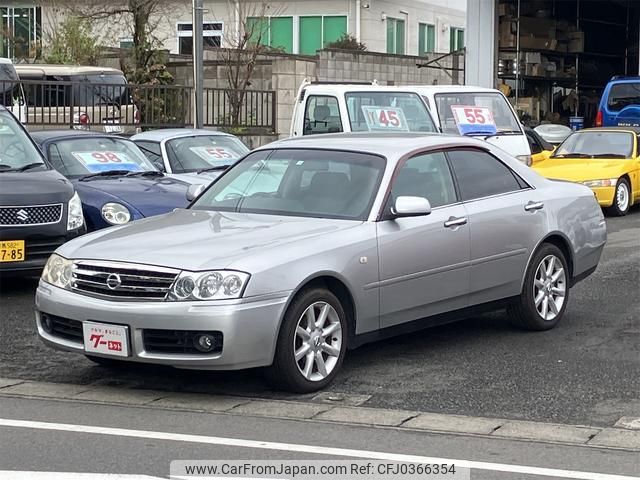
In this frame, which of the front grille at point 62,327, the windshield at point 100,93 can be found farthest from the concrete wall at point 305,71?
the front grille at point 62,327

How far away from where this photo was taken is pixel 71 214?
410 inches

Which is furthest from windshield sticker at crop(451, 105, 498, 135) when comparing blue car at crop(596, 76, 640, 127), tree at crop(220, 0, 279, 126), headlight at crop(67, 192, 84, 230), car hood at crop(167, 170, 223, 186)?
blue car at crop(596, 76, 640, 127)

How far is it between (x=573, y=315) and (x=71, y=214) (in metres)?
4.60

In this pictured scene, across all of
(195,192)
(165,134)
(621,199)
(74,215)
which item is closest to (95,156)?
(165,134)

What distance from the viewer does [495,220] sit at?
8.19 meters

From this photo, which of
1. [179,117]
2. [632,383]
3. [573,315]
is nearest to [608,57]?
[179,117]

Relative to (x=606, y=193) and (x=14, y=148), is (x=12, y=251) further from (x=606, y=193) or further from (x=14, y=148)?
(x=606, y=193)

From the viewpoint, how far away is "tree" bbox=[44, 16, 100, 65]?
103 feet

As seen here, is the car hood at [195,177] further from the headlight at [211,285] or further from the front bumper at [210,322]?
the headlight at [211,285]

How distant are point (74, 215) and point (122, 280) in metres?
4.03

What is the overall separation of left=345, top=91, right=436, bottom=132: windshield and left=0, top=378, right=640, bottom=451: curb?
9645 mm

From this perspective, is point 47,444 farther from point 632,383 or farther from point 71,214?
point 71,214

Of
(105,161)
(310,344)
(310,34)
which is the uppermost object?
(310,34)

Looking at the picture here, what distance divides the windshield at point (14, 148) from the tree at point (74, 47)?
20123 mm
